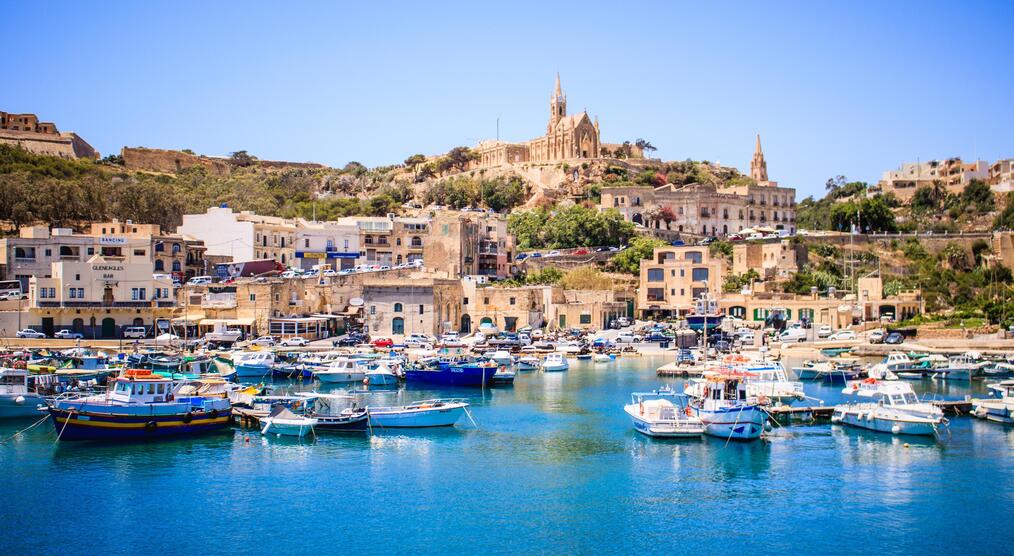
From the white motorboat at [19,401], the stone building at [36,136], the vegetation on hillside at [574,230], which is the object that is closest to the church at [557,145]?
the vegetation on hillside at [574,230]

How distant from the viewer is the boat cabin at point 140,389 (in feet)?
101

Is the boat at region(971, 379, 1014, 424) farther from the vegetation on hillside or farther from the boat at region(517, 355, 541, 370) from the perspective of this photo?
the vegetation on hillside

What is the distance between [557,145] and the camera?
337 feet

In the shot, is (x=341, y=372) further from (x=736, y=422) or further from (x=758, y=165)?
(x=758, y=165)

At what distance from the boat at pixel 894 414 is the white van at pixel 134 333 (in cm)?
3535

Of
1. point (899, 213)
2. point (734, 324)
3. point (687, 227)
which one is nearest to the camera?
point (734, 324)

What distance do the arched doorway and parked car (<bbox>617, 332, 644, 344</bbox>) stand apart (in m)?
27.6

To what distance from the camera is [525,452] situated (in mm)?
29578

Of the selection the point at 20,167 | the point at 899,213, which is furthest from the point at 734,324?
the point at 20,167

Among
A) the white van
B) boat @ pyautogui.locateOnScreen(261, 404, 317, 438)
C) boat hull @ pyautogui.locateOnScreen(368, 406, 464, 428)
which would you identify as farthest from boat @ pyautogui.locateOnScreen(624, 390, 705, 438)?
the white van

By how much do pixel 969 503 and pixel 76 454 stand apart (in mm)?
24815

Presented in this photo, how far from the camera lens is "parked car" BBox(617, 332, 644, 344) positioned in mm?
55781

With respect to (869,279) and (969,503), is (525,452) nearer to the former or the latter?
(969,503)

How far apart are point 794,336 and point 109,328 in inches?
1504
